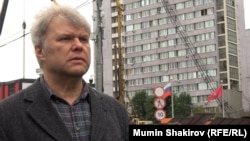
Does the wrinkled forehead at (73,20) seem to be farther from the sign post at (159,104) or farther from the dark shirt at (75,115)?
the sign post at (159,104)

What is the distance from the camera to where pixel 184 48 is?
85.3 meters

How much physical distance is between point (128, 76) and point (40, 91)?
8966 cm

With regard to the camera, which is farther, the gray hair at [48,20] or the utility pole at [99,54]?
the utility pole at [99,54]

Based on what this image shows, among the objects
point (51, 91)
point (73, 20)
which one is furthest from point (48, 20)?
point (51, 91)

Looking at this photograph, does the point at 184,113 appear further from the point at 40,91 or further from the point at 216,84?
the point at 40,91

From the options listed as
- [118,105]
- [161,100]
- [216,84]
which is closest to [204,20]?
[216,84]

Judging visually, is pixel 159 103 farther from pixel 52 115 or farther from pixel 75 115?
pixel 52 115

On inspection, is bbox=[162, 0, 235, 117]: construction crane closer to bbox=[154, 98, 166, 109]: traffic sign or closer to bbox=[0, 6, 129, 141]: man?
bbox=[154, 98, 166, 109]: traffic sign

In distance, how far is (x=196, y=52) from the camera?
84.5 meters

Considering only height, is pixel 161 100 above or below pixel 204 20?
below

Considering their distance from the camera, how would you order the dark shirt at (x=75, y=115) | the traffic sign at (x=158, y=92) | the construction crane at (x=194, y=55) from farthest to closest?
the construction crane at (x=194, y=55), the traffic sign at (x=158, y=92), the dark shirt at (x=75, y=115)

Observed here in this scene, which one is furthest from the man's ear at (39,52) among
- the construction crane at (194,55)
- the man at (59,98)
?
the construction crane at (194,55)

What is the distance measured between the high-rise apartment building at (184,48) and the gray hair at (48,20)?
76359 millimetres

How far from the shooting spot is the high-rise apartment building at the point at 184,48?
8125cm
